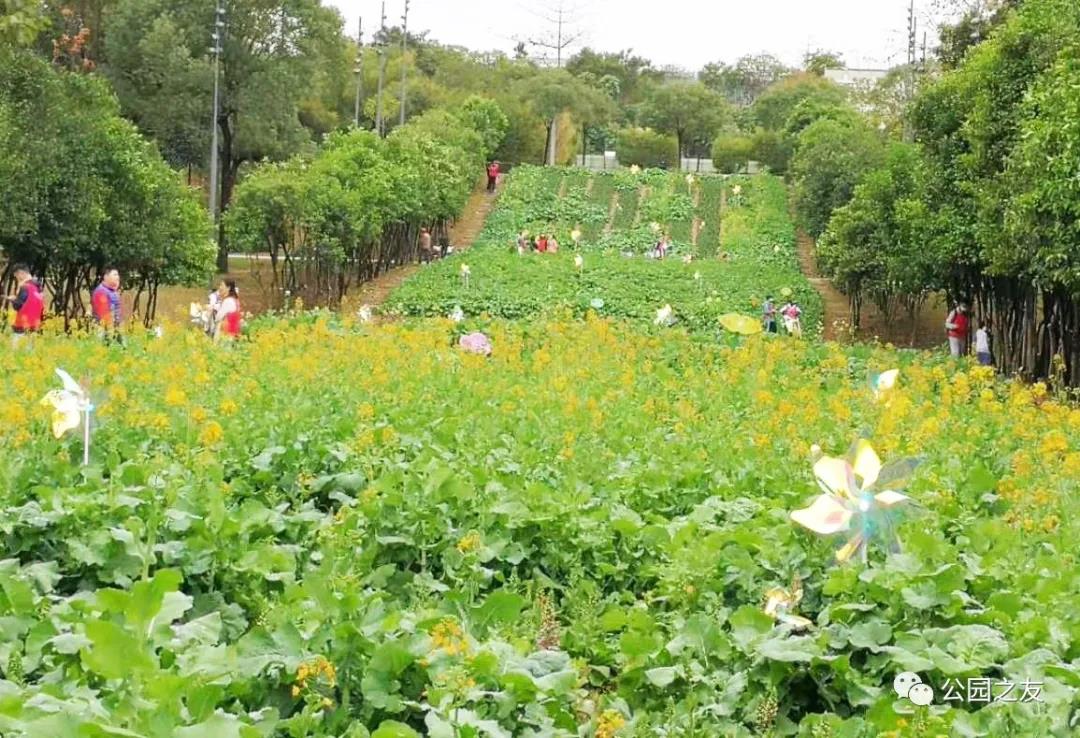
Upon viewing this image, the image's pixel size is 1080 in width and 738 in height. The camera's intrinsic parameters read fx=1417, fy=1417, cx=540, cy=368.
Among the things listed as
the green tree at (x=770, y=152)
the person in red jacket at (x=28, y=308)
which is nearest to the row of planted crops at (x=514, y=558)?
the person in red jacket at (x=28, y=308)

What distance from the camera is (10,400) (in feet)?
27.0

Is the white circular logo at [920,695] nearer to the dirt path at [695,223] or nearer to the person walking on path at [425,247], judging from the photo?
the person walking on path at [425,247]

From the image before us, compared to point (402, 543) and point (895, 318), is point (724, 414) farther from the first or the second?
point (895, 318)

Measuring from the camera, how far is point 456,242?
1841 inches

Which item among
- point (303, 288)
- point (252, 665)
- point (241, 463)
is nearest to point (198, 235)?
point (303, 288)

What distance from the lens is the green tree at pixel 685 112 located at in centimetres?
6881

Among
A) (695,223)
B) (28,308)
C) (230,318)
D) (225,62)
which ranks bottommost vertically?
(230,318)

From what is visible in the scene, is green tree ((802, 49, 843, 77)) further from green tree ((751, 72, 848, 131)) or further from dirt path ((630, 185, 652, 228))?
dirt path ((630, 185, 652, 228))

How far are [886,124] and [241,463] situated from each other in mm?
37745

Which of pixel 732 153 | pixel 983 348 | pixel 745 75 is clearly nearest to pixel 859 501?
pixel 983 348

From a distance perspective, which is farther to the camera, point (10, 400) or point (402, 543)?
point (10, 400)

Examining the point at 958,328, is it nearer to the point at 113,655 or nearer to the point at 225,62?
the point at 113,655

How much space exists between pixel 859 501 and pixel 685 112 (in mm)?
65156
